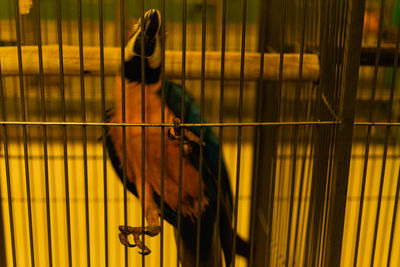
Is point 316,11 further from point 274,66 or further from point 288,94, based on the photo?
point 288,94

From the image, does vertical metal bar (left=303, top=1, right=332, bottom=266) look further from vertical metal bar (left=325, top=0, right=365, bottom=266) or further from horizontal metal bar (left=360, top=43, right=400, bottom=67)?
horizontal metal bar (left=360, top=43, right=400, bottom=67)

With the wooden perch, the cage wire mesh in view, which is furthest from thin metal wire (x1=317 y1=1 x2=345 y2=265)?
the wooden perch

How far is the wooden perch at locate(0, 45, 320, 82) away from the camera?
0.88 metres

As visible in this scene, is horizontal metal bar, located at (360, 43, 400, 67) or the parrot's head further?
horizontal metal bar, located at (360, 43, 400, 67)

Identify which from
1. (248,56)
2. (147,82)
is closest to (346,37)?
(248,56)

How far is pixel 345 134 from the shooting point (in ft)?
2.51

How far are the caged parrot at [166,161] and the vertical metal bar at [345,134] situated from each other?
237 millimetres

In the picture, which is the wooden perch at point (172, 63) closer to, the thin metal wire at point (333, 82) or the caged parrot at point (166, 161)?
the caged parrot at point (166, 161)

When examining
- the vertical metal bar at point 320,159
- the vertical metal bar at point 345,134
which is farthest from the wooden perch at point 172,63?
the vertical metal bar at point 345,134

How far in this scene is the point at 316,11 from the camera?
3.05 feet

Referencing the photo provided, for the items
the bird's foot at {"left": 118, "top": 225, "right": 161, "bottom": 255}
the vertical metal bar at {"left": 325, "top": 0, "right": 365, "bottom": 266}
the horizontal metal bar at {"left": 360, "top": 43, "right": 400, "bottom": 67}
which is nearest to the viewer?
the vertical metal bar at {"left": 325, "top": 0, "right": 365, "bottom": 266}

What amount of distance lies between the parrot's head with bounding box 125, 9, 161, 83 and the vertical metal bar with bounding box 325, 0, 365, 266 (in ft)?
1.11

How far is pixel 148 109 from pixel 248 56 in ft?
0.81

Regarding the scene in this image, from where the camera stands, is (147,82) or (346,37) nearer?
(346,37)
